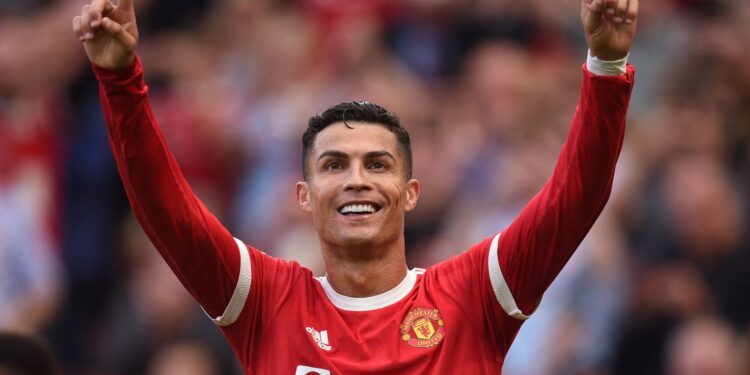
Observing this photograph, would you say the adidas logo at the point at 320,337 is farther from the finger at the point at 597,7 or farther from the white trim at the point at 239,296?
the finger at the point at 597,7

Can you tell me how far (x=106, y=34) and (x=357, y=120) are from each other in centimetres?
124

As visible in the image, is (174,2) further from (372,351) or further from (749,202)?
(372,351)

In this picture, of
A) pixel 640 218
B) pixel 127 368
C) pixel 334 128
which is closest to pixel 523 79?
pixel 640 218

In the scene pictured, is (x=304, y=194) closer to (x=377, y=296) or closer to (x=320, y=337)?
(x=377, y=296)

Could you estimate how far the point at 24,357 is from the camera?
430cm

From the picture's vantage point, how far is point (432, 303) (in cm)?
538

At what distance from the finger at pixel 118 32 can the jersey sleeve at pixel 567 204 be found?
159 centimetres

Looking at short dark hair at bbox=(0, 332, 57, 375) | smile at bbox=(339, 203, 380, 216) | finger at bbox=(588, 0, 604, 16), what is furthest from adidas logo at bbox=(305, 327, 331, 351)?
finger at bbox=(588, 0, 604, 16)

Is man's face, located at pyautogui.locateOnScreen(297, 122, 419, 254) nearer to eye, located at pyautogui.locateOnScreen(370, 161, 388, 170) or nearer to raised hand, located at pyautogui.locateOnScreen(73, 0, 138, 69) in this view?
eye, located at pyautogui.locateOnScreen(370, 161, 388, 170)

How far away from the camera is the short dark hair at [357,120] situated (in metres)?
5.63

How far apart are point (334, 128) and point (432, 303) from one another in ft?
2.75

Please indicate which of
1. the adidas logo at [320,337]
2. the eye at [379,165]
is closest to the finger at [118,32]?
the eye at [379,165]

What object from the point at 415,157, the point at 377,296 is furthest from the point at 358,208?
the point at 415,157

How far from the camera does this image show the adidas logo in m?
5.24
